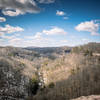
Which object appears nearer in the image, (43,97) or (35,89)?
(43,97)

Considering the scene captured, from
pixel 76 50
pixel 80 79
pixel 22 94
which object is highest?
pixel 76 50

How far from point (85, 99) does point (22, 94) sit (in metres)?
48.0

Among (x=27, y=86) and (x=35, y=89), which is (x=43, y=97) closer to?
(x=35, y=89)

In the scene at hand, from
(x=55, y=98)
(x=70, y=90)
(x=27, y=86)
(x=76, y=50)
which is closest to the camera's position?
(x=55, y=98)

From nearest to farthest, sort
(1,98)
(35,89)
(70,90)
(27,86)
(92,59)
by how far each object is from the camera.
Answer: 1. (70,90)
2. (1,98)
3. (35,89)
4. (27,86)
5. (92,59)

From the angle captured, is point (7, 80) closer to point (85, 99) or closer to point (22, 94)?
point (22, 94)

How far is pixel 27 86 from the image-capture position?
53.7 metres

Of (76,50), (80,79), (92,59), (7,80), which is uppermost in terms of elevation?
(76,50)

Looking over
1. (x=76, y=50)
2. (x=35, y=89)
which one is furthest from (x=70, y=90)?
(x=76, y=50)

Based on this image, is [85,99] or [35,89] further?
[35,89]

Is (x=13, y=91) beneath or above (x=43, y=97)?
beneath

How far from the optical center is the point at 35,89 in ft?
155

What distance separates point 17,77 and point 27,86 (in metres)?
16.6

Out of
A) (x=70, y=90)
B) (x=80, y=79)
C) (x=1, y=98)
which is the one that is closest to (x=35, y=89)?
(x=1, y=98)
